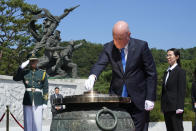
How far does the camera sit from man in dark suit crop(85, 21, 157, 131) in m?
3.97

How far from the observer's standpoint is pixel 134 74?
4059mm

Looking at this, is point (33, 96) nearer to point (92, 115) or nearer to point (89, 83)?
point (89, 83)

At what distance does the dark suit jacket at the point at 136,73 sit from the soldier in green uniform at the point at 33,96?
277 cm

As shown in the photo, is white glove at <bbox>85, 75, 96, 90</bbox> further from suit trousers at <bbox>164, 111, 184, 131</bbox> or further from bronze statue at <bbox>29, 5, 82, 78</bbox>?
bronze statue at <bbox>29, 5, 82, 78</bbox>

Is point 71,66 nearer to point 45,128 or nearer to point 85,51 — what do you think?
point 45,128

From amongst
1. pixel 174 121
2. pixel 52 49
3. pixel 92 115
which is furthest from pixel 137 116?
pixel 52 49

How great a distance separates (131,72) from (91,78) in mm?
485

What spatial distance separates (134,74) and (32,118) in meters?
3.14

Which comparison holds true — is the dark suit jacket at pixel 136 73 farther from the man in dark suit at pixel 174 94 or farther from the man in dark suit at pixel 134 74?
the man in dark suit at pixel 174 94

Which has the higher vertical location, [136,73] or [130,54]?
[130,54]

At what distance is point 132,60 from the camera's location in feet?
13.3

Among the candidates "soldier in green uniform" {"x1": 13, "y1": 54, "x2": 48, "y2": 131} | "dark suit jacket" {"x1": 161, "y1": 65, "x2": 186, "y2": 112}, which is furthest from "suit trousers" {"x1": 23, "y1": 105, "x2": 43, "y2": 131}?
"dark suit jacket" {"x1": 161, "y1": 65, "x2": 186, "y2": 112}

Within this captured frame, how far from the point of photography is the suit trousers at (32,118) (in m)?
6.62

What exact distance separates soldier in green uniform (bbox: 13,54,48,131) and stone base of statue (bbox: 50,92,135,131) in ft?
10.7
